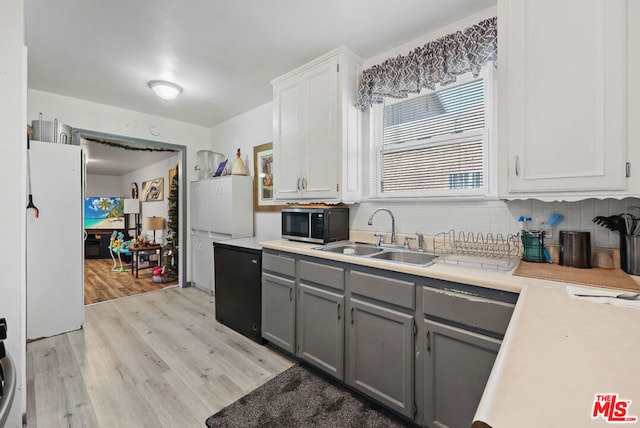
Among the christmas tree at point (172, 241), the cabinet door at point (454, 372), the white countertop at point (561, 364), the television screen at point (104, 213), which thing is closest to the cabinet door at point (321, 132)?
the cabinet door at point (454, 372)

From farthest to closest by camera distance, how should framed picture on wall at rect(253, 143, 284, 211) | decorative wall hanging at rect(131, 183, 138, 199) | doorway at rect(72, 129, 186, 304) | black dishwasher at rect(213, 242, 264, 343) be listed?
decorative wall hanging at rect(131, 183, 138, 199)
doorway at rect(72, 129, 186, 304)
framed picture on wall at rect(253, 143, 284, 211)
black dishwasher at rect(213, 242, 264, 343)

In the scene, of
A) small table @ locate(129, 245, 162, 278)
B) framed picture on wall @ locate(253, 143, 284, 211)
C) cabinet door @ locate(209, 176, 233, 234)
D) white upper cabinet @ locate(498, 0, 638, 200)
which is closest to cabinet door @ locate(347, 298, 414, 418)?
white upper cabinet @ locate(498, 0, 638, 200)

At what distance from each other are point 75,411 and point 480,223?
2.88 m

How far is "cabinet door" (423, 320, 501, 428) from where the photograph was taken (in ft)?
4.36

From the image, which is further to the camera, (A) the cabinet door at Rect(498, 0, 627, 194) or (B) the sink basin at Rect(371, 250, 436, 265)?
(B) the sink basin at Rect(371, 250, 436, 265)

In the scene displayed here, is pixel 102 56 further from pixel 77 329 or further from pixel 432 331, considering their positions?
pixel 432 331

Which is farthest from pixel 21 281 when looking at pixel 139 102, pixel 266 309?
pixel 139 102

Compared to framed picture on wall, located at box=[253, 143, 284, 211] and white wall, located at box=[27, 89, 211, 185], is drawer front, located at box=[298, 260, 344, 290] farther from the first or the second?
white wall, located at box=[27, 89, 211, 185]

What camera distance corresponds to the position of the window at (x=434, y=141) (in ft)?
6.60

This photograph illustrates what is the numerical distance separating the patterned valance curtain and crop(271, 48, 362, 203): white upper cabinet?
0.66 ft

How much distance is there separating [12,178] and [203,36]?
1554mm

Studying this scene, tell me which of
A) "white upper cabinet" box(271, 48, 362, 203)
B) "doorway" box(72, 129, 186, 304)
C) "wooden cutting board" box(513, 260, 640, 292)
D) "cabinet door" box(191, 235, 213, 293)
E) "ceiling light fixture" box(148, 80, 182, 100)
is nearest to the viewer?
"wooden cutting board" box(513, 260, 640, 292)

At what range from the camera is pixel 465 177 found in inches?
81.9

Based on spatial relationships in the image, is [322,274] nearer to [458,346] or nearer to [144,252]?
[458,346]
